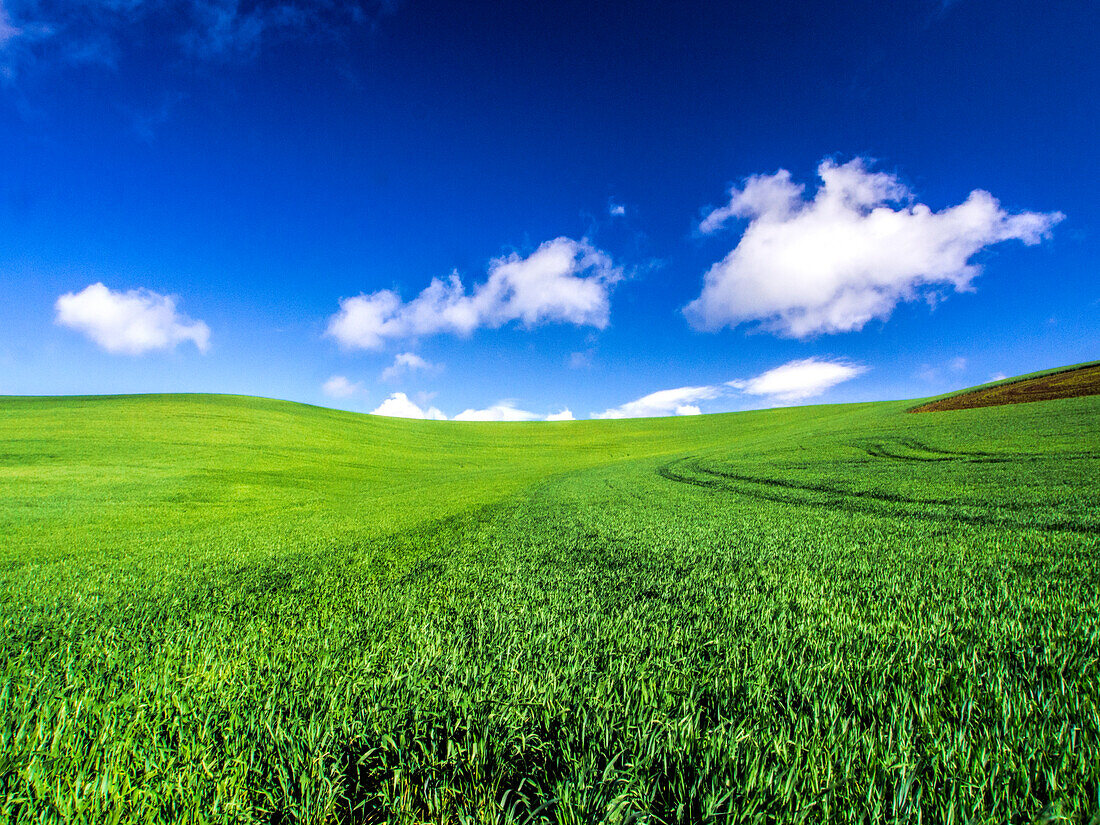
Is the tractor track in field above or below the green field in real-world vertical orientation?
below

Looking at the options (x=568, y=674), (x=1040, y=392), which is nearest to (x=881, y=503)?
(x=568, y=674)

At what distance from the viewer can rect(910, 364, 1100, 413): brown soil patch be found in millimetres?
29750

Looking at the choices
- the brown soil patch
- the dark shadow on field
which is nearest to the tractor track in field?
the dark shadow on field

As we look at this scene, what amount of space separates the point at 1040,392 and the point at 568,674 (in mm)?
47232

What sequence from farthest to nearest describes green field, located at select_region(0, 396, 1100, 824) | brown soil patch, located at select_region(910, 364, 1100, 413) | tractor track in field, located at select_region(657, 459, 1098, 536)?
brown soil patch, located at select_region(910, 364, 1100, 413) → tractor track in field, located at select_region(657, 459, 1098, 536) → green field, located at select_region(0, 396, 1100, 824)

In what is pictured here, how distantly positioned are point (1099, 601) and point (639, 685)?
3203 mm

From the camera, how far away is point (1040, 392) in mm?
31969

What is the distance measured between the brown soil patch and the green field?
118 ft

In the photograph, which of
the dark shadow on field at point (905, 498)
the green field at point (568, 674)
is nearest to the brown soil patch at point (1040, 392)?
the dark shadow on field at point (905, 498)

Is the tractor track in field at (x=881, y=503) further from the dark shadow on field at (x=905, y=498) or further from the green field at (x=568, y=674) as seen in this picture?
the green field at (x=568, y=674)

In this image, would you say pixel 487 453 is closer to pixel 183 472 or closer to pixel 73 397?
pixel 183 472

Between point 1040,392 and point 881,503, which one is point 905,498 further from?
point 1040,392

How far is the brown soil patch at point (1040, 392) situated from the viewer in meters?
29.8

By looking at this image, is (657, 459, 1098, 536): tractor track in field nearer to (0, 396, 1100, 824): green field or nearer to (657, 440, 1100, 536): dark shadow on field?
(657, 440, 1100, 536): dark shadow on field
